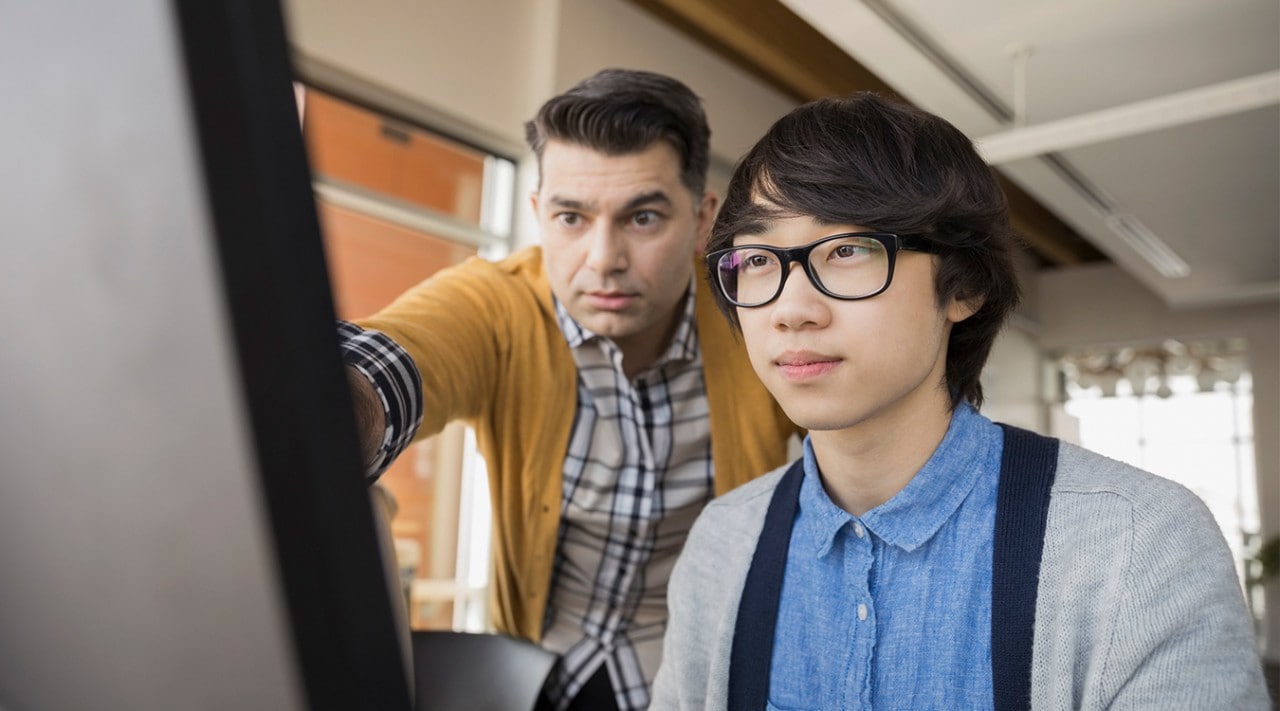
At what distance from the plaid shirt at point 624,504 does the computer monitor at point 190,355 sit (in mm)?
1264

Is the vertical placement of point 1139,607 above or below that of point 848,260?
below

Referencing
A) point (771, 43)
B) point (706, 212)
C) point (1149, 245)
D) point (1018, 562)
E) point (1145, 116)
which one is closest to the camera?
point (1018, 562)

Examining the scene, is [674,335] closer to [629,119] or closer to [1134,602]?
[629,119]

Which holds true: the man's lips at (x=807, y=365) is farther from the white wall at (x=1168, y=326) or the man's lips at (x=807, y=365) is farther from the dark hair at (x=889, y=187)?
the white wall at (x=1168, y=326)

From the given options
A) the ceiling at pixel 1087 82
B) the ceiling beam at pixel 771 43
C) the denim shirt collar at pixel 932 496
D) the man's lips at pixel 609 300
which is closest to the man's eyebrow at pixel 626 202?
the man's lips at pixel 609 300

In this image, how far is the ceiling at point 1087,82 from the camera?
4172mm

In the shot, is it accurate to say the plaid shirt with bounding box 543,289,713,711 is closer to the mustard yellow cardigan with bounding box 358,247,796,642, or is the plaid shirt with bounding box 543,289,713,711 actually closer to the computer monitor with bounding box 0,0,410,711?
the mustard yellow cardigan with bounding box 358,247,796,642

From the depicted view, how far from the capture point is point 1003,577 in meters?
0.92

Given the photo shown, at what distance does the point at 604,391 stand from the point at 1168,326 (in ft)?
32.9

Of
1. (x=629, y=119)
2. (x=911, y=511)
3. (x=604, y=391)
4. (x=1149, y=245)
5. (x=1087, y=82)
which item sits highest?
(x=1087, y=82)

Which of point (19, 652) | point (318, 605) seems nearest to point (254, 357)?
point (318, 605)

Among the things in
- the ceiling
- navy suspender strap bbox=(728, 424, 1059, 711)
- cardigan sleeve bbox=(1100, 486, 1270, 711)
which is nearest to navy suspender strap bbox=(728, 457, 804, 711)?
navy suspender strap bbox=(728, 424, 1059, 711)

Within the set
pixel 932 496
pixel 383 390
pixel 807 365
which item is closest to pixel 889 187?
pixel 807 365

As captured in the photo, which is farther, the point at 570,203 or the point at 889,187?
the point at 570,203
